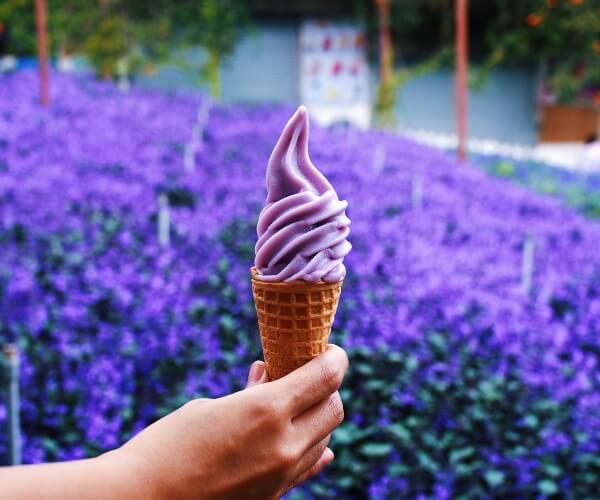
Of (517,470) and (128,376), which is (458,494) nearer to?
Result: (517,470)

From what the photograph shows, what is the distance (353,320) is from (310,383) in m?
3.33

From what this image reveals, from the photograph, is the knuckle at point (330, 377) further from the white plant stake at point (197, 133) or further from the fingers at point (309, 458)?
the white plant stake at point (197, 133)

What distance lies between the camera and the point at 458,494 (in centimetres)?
354

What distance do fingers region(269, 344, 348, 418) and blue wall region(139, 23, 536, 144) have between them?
17510mm

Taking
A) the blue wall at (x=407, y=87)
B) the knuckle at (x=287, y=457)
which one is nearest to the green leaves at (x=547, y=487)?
the knuckle at (x=287, y=457)

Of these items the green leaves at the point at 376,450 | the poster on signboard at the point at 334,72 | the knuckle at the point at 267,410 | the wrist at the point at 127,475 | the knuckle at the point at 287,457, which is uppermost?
the poster on signboard at the point at 334,72

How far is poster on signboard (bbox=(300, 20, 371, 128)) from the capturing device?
61.6 feet

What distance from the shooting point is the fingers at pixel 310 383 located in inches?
53.4

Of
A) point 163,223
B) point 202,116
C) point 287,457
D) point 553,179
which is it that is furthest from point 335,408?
point 553,179

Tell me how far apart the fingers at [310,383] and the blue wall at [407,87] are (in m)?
17.5

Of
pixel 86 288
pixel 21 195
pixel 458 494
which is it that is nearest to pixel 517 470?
pixel 458 494

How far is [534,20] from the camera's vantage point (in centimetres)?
1691

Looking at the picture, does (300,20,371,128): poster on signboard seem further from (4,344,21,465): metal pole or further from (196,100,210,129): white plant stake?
(4,344,21,465): metal pole

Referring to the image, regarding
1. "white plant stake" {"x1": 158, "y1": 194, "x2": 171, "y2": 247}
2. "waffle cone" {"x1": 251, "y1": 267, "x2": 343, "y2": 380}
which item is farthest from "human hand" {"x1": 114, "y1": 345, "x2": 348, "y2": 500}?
"white plant stake" {"x1": 158, "y1": 194, "x2": 171, "y2": 247}
